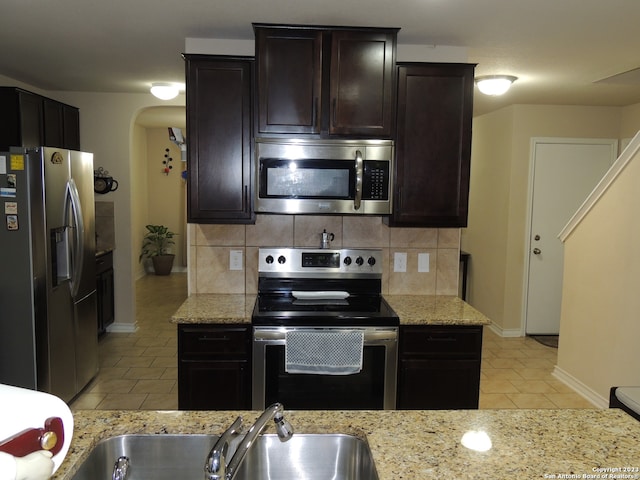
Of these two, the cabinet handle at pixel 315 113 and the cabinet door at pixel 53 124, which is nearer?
the cabinet handle at pixel 315 113

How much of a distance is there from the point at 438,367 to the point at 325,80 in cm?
165

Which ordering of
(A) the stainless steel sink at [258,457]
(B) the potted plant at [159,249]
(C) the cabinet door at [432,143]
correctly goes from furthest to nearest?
1. (B) the potted plant at [159,249]
2. (C) the cabinet door at [432,143]
3. (A) the stainless steel sink at [258,457]

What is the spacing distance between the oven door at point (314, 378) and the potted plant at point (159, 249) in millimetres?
6172

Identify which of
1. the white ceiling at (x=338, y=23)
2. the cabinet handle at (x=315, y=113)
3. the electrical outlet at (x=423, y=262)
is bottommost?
the electrical outlet at (x=423, y=262)

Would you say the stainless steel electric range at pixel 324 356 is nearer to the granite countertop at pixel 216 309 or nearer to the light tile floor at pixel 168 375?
the granite countertop at pixel 216 309

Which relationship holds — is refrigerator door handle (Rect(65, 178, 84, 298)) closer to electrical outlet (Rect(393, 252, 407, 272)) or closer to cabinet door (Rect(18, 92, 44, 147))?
cabinet door (Rect(18, 92, 44, 147))

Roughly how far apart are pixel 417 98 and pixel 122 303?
3.70 meters

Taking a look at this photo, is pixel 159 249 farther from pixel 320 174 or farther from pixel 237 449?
pixel 237 449

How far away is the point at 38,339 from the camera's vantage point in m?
3.19

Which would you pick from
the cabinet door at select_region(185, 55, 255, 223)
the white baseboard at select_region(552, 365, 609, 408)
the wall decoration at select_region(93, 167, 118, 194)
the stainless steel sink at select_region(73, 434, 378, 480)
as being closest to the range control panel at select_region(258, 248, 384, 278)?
the cabinet door at select_region(185, 55, 255, 223)

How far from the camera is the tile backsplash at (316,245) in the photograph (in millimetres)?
3254

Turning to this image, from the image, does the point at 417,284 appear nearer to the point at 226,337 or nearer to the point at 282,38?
the point at 226,337

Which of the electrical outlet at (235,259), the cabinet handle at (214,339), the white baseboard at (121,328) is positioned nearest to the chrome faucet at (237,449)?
the cabinet handle at (214,339)

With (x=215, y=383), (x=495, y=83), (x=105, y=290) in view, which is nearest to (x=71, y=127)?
(x=105, y=290)
